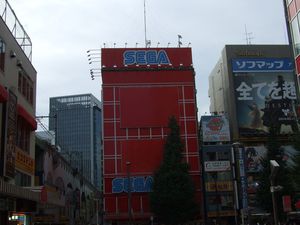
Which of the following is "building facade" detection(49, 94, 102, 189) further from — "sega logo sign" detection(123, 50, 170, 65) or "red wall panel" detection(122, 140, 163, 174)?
"red wall panel" detection(122, 140, 163, 174)

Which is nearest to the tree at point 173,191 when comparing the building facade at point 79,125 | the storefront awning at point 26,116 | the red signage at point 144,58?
the red signage at point 144,58

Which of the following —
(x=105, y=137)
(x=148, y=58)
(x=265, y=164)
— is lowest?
(x=265, y=164)

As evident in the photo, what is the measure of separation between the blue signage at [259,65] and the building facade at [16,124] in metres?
39.0

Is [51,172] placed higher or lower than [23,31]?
lower

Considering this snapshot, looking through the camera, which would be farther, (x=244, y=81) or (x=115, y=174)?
(x=244, y=81)

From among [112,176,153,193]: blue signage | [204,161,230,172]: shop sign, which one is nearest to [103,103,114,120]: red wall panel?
[112,176,153,193]: blue signage

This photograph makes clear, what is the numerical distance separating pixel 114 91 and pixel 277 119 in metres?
22.9

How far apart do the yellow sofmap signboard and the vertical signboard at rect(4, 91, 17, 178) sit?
210 cm

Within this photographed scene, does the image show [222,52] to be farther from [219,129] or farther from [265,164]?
[265,164]

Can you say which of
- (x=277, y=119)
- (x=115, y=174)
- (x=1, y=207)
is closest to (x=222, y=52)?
(x=277, y=119)

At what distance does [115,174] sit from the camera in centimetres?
6500

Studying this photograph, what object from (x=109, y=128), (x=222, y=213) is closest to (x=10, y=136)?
(x=109, y=128)

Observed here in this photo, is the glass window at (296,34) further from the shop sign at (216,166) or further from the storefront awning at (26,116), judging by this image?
the shop sign at (216,166)

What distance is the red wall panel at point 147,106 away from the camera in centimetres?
6688
